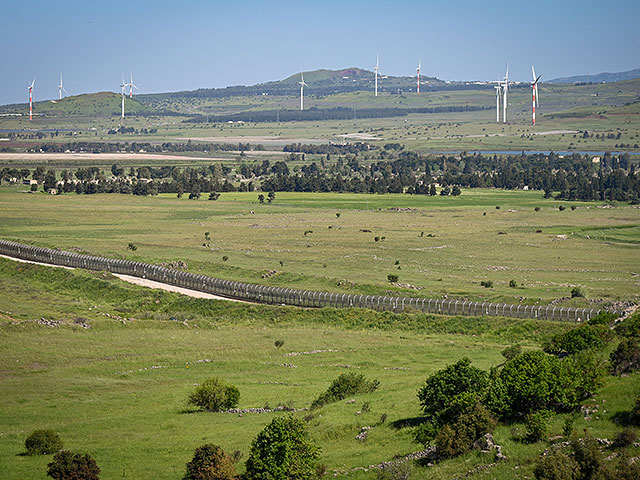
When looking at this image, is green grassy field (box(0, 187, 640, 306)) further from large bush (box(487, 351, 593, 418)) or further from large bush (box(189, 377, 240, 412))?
large bush (box(487, 351, 593, 418))

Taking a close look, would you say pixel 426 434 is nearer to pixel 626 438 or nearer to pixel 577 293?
pixel 626 438

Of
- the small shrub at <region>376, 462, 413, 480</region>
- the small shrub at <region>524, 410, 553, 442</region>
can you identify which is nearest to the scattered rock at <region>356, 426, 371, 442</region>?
the small shrub at <region>376, 462, 413, 480</region>

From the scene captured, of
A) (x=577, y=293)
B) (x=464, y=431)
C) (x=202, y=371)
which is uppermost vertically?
(x=464, y=431)

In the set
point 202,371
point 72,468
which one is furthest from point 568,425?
point 202,371

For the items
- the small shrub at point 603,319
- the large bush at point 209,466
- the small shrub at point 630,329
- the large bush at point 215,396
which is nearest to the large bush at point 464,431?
the large bush at point 209,466

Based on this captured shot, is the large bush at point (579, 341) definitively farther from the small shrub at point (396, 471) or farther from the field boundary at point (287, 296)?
the field boundary at point (287, 296)

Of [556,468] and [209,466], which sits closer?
[556,468]
